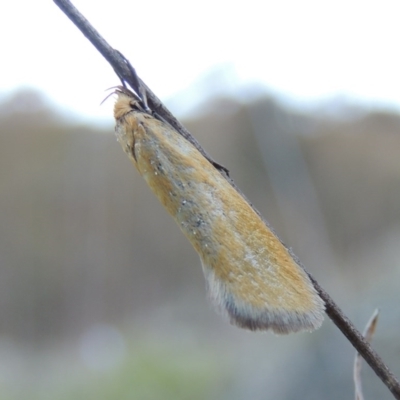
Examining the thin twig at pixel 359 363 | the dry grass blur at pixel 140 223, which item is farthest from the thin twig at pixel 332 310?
the dry grass blur at pixel 140 223

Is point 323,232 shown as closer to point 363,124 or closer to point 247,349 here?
point 363,124

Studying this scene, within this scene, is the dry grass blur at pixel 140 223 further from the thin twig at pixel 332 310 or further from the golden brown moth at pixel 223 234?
the thin twig at pixel 332 310

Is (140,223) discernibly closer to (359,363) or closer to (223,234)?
(223,234)

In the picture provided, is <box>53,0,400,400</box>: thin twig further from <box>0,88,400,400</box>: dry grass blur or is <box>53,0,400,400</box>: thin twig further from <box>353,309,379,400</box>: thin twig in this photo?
<box>0,88,400,400</box>: dry grass blur

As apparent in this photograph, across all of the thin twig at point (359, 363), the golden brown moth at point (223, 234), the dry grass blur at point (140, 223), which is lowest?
the thin twig at point (359, 363)

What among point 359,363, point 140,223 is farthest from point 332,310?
point 140,223
